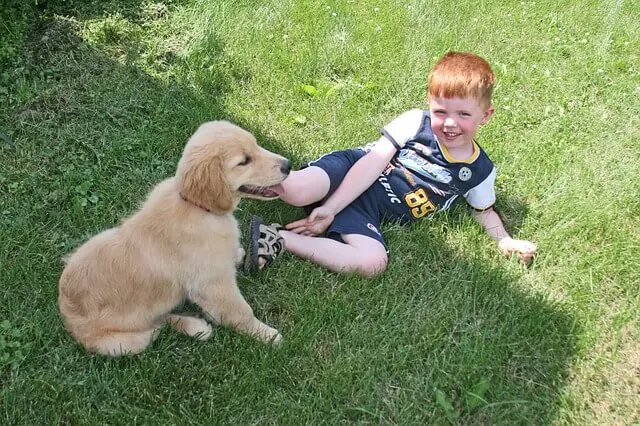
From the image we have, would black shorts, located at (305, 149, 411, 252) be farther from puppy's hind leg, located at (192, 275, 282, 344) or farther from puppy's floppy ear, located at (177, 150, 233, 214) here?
puppy's floppy ear, located at (177, 150, 233, 214)

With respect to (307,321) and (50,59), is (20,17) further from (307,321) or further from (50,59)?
(307,321)

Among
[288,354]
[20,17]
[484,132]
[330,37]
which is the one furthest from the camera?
[330,37]

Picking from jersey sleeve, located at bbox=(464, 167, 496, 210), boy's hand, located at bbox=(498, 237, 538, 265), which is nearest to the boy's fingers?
jersey sleeve, located at bbox=(464, 167, 496, 210)

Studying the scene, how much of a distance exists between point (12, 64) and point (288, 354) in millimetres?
3080

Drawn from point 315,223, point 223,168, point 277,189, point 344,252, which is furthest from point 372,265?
point 223,168

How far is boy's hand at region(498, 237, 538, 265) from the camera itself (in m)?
3.15

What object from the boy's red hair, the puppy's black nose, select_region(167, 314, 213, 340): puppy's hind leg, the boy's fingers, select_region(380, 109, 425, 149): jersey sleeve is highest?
the boy's red hair

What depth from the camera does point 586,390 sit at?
2549 millimetres

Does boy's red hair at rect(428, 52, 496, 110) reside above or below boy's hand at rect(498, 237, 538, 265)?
above

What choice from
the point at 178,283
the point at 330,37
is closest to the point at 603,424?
the point at 178,283

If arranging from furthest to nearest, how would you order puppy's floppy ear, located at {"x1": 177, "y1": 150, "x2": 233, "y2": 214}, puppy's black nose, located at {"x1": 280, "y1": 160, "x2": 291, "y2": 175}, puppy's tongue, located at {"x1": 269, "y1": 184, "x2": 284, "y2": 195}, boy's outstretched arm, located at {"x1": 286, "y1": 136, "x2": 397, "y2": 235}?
1. boy's outstretched arm, located at {"x1": 286, "y1": 136, "x2": 397, "y2": 235}
2. puppy's tongue, located at {"x1": 269, "y1": 184, "x2": 284, "y2": 195}
3. puppy's black nose, located at {"x1": 280, "y1": 160, "x2": 291, "y2": 175}
4. puppy's floppy ear, located at {"x1": 177, "y1": 150, "x2": 233, "y2": 214}

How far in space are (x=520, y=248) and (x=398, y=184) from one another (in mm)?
759

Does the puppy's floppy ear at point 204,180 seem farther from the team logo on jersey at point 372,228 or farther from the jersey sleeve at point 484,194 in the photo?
the jersey sleeve at point 484,194

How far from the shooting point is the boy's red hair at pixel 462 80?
3.11m
